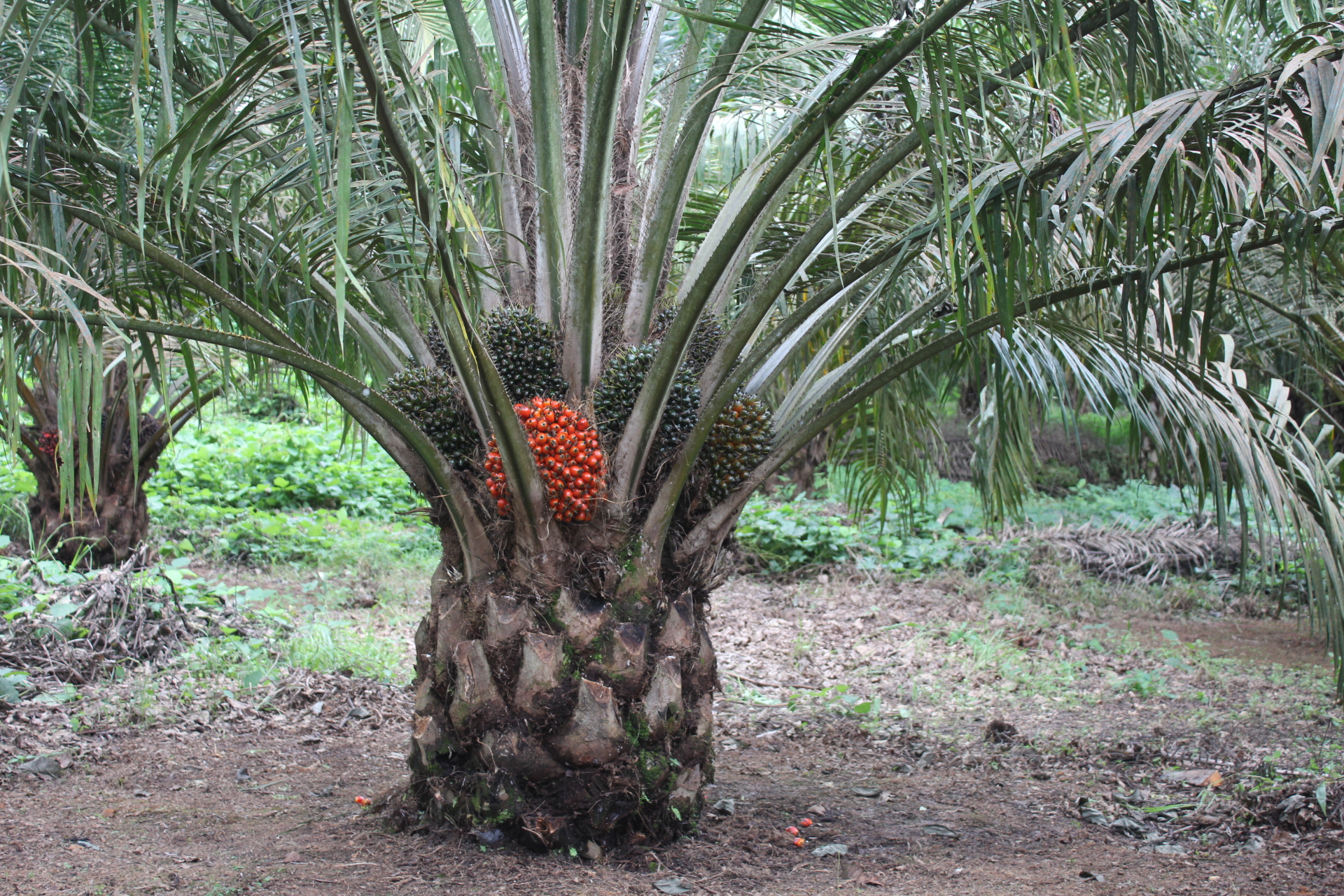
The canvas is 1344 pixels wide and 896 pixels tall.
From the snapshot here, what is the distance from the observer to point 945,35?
7.12ft

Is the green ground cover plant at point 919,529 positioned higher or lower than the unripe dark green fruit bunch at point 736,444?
lower

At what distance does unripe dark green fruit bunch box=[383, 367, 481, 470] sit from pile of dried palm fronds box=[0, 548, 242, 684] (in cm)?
299

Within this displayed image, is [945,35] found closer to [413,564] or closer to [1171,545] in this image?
[413,564]

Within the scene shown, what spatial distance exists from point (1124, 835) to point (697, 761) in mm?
1532

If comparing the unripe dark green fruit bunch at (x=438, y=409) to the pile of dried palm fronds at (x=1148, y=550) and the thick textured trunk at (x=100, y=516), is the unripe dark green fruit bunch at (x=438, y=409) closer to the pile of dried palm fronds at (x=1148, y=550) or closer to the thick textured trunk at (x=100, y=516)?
the thick textured trunk at (x=100, y=516)

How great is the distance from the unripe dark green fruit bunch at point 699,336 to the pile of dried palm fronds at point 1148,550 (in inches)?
240

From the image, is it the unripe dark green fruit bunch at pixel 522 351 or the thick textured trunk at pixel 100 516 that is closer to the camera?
the unripe dark green fruit bunch at pixel 522 351

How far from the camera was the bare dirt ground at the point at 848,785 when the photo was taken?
9.71 ft

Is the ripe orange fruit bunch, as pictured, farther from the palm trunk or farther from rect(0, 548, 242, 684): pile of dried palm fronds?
the palm trunk

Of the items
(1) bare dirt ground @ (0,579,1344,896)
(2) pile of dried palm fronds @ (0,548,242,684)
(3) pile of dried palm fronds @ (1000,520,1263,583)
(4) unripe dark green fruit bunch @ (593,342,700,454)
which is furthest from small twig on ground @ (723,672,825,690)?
(3) pile of dried palm fronds @ (1000,520,1263,583)

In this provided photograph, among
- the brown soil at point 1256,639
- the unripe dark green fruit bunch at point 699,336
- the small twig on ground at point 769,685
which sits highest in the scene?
the unripe dark green fruit bunch at point 699,336

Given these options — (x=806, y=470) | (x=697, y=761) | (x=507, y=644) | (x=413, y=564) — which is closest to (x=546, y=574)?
(x=507, y=644)

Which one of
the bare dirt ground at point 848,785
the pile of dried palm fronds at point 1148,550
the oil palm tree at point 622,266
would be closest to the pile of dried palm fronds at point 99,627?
the bare dirt ground at point 848,785

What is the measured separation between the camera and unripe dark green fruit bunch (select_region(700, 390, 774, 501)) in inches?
124
